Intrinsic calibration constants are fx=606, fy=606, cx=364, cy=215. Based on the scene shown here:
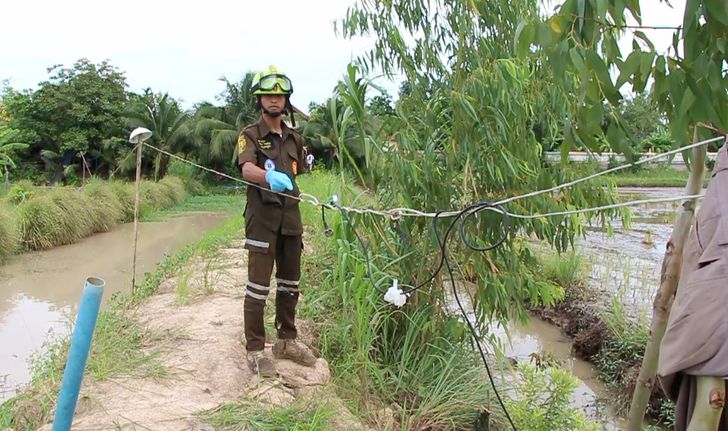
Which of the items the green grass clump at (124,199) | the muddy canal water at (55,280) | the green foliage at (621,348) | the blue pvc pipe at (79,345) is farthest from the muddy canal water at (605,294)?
the green grass clump at (124,199)

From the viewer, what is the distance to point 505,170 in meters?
3.47

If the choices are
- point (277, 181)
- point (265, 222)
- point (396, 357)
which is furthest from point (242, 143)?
point (396, 357)

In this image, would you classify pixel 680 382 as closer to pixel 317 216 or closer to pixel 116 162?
pixel 317 216

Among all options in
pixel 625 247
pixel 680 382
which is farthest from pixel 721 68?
pixel 625 247

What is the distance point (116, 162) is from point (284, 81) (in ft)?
78.8

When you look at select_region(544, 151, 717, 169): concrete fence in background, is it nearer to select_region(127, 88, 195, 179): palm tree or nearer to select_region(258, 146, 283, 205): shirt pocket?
select_region(258, 146, 283, 205): shirt pocket

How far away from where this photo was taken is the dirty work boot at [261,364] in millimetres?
3332

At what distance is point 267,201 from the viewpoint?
320cm

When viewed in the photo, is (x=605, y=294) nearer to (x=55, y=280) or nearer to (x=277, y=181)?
(x=277, y=181)

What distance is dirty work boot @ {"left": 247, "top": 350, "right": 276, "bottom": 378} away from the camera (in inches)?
131

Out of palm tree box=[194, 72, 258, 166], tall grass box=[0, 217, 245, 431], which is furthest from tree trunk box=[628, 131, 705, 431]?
palm tree box=[194, 72, 258, 166]

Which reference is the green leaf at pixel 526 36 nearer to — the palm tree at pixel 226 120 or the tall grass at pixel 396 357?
the tall grass at pixel 396 357

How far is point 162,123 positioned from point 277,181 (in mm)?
23065

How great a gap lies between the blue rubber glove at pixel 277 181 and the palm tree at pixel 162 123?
21.5 metres
